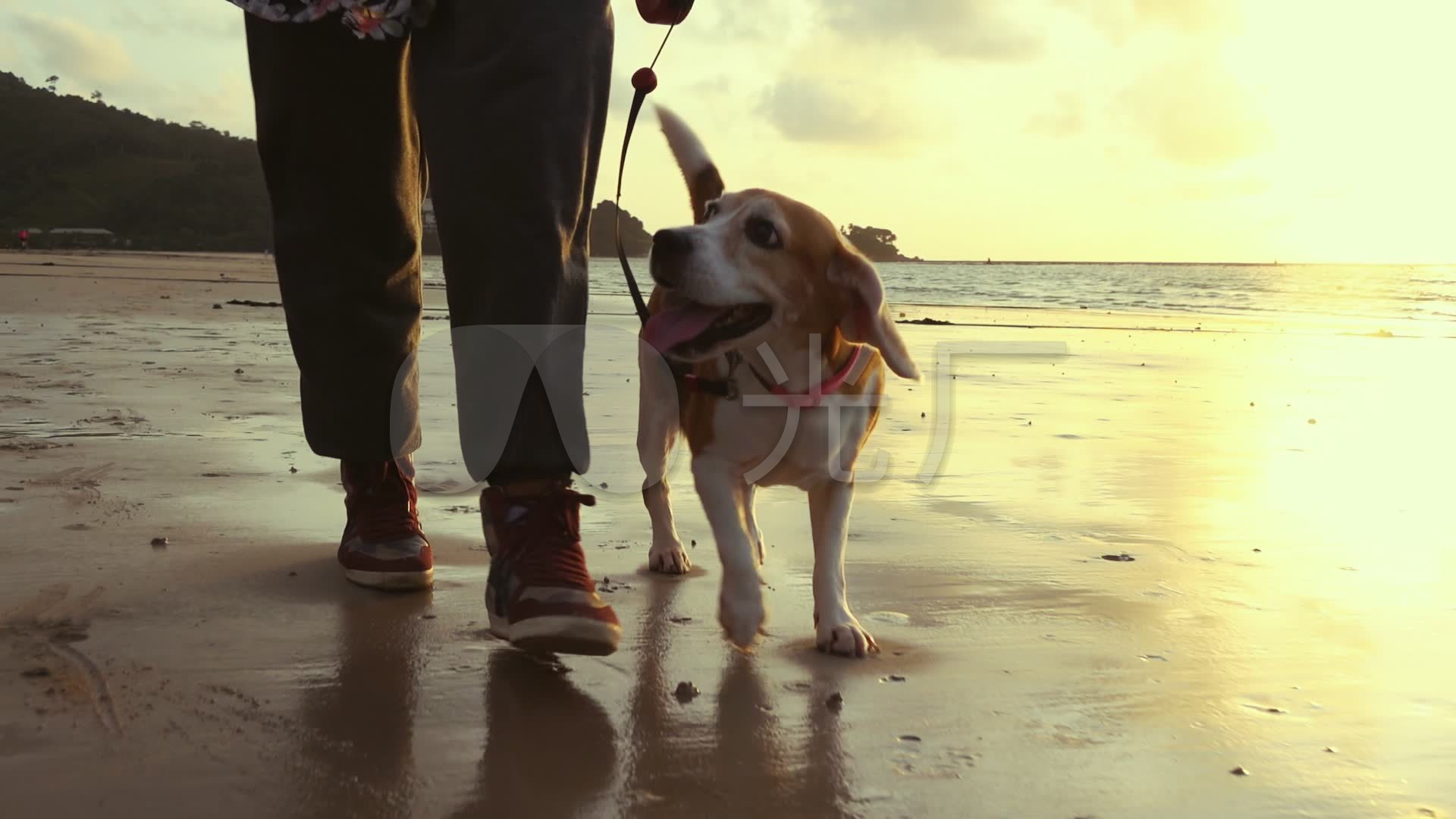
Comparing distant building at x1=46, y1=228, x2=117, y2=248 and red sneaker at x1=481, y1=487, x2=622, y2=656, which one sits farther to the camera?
distant building at x1=46, y1=228, x2=117, y2=248

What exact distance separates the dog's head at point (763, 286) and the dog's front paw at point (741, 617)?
1.76ft

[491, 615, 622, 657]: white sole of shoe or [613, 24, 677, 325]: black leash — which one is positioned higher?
[613, 24, 677, 325]: black leash

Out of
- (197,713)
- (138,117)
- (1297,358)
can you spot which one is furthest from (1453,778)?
(138,117)

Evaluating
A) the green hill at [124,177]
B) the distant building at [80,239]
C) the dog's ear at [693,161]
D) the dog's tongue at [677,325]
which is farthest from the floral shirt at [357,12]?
the green hill at [124,177]

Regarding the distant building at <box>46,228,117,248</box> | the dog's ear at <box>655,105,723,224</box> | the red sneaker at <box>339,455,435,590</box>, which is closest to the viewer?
the red sneaker at <box>339,455,435,590</box>

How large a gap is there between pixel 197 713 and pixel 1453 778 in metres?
1.72

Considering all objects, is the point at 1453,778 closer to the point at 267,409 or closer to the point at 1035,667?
the point at 1035,667

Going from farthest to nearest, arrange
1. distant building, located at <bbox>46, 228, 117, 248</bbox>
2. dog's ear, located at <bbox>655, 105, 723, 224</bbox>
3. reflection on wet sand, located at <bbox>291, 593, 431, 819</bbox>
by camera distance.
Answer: distant building, located at <bbox>46, 228, 117, 248</bbox>, dog's ear, located at <bbox>655, 105, 723, 224</bbox>, reflection on wet sand, located at <bbox>291, 593, 431, 819</bbox>

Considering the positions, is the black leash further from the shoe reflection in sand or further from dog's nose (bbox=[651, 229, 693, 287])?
the shoe reflection in sand

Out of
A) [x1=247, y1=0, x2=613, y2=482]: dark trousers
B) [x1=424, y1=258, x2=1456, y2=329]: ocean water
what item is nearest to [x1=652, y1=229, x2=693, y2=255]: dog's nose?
[x1=247, y1=0, x2=613, y2=482]: dark trousers

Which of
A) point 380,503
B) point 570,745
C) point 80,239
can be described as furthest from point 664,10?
point 80,239

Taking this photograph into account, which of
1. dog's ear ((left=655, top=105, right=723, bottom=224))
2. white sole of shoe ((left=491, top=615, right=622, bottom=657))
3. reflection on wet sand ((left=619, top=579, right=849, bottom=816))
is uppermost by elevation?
dog's ear ((left=655, top=105, right=723, bottom=224))

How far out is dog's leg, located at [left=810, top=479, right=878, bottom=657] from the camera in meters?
2.26

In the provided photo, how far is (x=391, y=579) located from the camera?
248 centimetres
